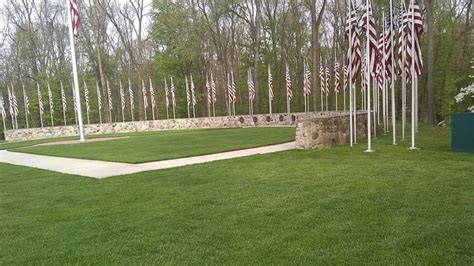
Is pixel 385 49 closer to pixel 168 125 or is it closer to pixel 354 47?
pixel 354 47

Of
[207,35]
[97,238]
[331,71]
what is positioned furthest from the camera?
[207,35]

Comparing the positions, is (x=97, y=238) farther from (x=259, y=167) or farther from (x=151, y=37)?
(x=151, y=37)

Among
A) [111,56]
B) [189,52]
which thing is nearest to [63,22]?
[111,56]

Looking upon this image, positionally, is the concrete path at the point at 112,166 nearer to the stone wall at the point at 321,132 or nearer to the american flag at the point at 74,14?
the stone wall at the point at 321,132

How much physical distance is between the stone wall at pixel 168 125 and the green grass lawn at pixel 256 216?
24.2 m

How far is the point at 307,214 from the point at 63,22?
5517 cm

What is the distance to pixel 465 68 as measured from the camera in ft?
95.6

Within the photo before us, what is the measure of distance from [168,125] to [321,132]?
1044 inches

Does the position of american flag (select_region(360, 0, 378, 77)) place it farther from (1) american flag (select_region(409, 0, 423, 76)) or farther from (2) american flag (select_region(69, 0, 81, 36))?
(2) american flag (select_region(69, 0, 81, 36))

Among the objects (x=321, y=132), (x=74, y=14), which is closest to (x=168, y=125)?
(x=74, y=14)

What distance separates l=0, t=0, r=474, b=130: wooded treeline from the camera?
42.0m

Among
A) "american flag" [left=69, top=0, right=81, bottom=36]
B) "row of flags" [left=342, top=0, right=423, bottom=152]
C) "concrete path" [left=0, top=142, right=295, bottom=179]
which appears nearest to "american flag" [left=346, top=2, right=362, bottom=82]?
"row of flags" [left=342, top=0, right=423, bottom=152]

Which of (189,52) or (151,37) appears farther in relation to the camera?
(151,37)

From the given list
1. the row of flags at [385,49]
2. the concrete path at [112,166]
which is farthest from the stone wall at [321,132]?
the concrete path at [112,166]
